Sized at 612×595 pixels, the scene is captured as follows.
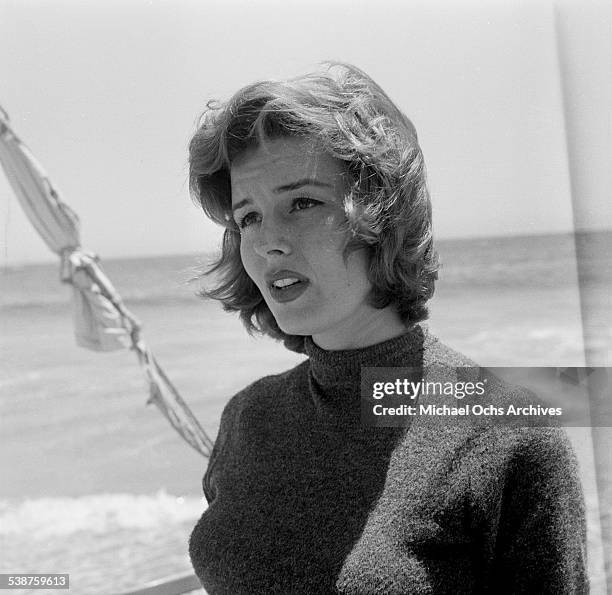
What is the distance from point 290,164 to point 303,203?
0.15 feet

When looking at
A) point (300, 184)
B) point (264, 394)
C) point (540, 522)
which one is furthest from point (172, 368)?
point (540, 522)

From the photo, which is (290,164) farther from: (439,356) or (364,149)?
(439,356)

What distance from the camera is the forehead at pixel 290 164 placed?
30.7 inches

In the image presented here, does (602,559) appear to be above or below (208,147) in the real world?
below

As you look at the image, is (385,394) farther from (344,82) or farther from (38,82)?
(38,82)

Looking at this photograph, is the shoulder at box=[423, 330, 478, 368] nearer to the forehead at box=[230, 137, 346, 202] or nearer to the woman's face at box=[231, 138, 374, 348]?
the woman's face at box=[231, 138, 374, 348]

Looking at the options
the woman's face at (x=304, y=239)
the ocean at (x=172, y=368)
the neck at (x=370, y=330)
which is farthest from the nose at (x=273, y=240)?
the ocean at (x=172, y=368)

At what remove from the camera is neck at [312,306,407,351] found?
0.83m

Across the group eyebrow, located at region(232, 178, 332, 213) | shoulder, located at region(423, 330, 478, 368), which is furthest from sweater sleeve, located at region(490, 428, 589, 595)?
eyebrow, located at region(232, 178, 332, 213)

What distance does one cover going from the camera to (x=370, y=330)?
84 centimetres

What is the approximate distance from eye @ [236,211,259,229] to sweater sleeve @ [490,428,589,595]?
1.31ft

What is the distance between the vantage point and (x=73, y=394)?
3.33 meters

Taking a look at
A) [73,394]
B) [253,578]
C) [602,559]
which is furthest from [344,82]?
[73,394]

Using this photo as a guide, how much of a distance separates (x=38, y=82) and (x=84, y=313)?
0.42 m
